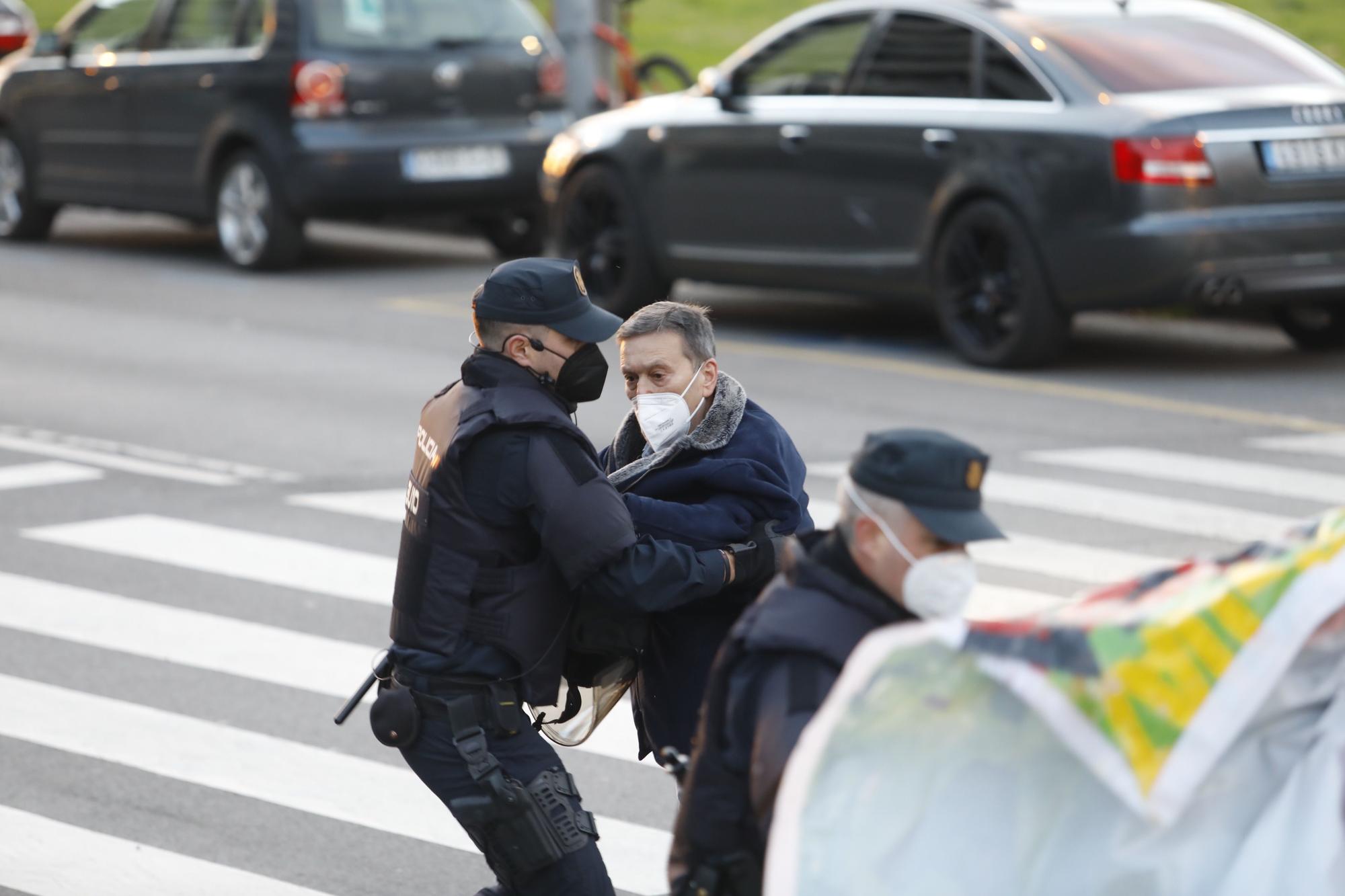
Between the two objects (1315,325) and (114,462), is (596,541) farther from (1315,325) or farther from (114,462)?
(1315,325)

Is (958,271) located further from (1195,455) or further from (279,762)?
(279,762)

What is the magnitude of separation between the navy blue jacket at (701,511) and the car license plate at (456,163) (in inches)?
423

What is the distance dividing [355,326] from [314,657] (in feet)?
20.5

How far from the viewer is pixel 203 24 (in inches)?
602

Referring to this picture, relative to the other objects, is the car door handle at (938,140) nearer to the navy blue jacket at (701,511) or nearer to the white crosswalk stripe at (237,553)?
the white crosswalk stripe at (237,553)

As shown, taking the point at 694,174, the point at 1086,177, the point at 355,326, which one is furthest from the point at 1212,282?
the point at 355,326

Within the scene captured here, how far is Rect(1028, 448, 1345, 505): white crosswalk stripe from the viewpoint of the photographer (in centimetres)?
855

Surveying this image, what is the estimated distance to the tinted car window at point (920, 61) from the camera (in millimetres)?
11398

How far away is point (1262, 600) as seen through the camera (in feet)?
9.08

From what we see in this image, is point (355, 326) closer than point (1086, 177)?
No

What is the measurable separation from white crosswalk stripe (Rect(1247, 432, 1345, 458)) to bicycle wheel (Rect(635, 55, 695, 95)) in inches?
366

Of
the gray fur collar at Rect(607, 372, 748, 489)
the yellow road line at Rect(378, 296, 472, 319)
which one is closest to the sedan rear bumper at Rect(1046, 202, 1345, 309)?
the yellow road line at Rect(378, 296, 472, 319)

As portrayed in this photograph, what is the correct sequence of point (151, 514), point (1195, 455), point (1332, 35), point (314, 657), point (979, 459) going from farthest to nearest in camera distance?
point (1332, 35)
point (1195, 455)
point (151, 514)
point (314, 657)
point (979, 459)

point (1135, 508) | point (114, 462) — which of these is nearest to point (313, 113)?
point (114, 462)
